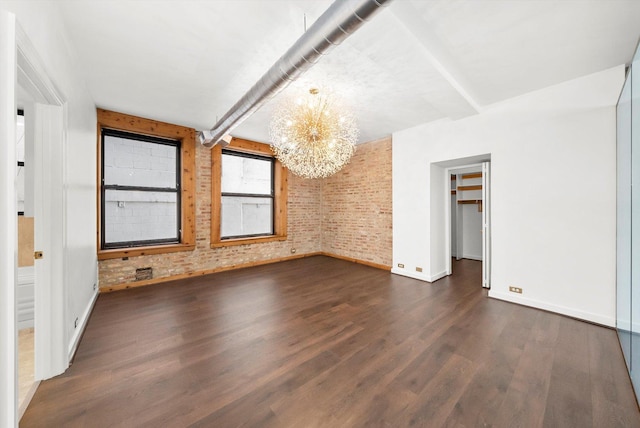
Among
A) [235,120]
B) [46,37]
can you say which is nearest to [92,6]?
[46,37]

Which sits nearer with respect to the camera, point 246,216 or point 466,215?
point 246,216

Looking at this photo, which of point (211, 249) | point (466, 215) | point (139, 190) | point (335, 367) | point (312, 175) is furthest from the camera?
point (466, 215)

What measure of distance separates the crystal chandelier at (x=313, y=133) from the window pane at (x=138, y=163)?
2634mm

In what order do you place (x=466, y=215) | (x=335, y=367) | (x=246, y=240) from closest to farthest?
(x=335, y=367) → (x=246, y=240) → (x=466, y=215)

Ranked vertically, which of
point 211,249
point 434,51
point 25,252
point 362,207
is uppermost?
point 434,51

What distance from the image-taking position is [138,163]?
175 inches

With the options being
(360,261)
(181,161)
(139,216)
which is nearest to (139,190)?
(139,216)

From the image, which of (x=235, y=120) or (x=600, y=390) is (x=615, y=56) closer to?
(x=600, y=390)

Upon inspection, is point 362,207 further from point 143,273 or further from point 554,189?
point 143,273

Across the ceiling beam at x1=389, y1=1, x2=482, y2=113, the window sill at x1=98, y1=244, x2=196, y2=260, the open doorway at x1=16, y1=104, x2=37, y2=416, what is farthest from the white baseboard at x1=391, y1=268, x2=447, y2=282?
the open doorway at x1=16, y1=104, x2=37, y2=416

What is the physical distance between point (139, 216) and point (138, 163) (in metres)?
0.98

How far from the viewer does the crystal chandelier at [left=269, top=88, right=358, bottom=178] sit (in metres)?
3.22

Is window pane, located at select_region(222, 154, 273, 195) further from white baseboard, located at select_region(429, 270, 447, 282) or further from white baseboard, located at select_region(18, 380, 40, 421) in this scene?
white baseboard, located at select_region(429, 270, 447, 282)

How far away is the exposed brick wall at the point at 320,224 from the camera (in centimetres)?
456
